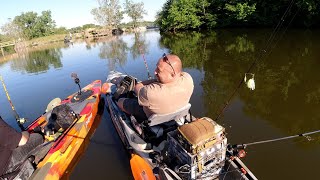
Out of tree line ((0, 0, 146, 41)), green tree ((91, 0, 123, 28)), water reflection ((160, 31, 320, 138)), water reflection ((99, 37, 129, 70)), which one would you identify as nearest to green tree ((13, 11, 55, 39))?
tree line ((0, 0, 146, 41))

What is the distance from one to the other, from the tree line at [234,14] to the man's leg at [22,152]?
26907mm

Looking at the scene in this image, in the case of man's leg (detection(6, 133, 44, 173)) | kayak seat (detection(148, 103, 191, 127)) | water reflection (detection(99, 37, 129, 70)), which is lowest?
water reflection (detection(99, 37, 129, 70))

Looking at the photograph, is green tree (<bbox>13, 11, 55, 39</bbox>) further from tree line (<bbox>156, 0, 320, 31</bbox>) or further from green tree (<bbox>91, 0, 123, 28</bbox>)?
tree line (<bbox>156, 0, 320, 31</bbox>)

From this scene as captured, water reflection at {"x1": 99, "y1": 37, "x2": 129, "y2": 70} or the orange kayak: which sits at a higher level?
the orange kayak

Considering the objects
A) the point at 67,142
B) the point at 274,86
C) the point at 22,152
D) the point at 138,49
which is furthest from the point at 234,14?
the point at 22,152

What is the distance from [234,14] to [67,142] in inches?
1400

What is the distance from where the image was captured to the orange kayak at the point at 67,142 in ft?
17.6

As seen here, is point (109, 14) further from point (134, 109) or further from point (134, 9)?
point (134, 109)

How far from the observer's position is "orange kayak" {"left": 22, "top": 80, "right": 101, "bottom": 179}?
5.35m

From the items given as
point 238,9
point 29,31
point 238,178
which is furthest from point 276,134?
point 29,31

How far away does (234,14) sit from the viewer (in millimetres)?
37312

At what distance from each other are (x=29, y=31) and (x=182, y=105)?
80.0 metres

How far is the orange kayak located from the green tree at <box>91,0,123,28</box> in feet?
Result: 210

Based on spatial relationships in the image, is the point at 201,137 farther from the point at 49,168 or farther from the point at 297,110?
the point at 297,110
